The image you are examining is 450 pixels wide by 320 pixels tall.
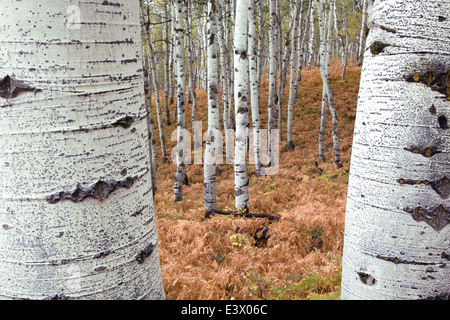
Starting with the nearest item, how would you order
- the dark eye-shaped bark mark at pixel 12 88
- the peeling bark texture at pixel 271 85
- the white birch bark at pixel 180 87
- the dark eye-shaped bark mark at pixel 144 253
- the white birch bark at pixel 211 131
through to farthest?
the dark eye-shaped bark mark at pixel 12 88, the dark eye-shaped bark mark at pixel 144 253, the white birch bark at pixel 211 131, the white birch bark at pixel 180 87, the peeling bark texture at pixel 271 85

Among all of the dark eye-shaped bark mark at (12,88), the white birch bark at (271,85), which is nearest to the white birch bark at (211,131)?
the white birch bark at (271,85)

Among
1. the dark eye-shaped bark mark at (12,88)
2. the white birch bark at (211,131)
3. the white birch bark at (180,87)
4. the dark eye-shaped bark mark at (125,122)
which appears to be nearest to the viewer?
the dark eye-shaped bark mark at (12,88)

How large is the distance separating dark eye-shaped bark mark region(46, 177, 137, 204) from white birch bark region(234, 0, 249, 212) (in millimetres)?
5316

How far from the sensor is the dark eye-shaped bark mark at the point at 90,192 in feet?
3.23

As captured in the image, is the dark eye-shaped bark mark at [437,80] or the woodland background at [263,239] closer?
the dark eye-shaped bark mark at [437,80]

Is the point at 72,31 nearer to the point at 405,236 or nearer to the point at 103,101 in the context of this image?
the point at 103,101

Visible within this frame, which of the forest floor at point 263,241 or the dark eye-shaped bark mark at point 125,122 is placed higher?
the dark eye-shaped bark mark at point 125,122

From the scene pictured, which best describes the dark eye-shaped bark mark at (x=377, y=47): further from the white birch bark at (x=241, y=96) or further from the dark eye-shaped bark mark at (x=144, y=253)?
the white birch bark at (x=241, y=96)

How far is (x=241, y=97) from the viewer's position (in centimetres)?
629

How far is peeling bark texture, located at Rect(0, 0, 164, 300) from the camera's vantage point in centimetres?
94

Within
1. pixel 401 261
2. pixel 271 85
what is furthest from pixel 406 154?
pixel 271 85

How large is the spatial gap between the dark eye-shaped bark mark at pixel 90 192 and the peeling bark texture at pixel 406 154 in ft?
3.05

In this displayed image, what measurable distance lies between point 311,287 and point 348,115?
13.8 meters
